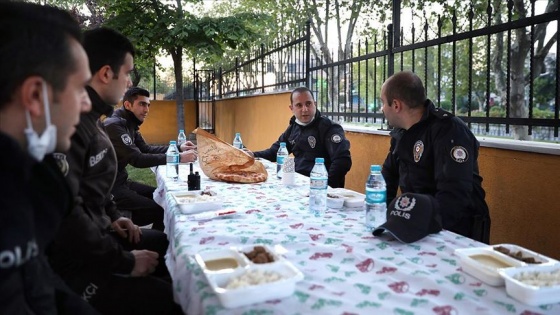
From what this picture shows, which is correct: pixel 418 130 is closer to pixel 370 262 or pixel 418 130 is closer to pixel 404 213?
pixel 404 213

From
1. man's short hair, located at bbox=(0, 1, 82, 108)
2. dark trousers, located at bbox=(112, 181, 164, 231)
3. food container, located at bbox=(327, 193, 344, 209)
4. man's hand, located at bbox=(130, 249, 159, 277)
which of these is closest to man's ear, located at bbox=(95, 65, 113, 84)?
man's hand, located at bbox=(130, 249, 159, 277)

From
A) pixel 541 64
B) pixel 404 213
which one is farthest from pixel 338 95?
pixel 404 213

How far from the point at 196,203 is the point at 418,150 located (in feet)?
4.22

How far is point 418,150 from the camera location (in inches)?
102

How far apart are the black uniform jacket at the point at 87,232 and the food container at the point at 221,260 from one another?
0.53 m

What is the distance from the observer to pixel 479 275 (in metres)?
1.39

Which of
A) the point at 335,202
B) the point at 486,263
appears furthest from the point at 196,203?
the point at 486,263

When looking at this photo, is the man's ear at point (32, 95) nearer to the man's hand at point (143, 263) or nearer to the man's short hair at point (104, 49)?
the man's hand at point (143, 263)

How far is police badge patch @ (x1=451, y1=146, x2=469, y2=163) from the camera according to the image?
2.33 m

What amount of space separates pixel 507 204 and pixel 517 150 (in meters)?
0.38

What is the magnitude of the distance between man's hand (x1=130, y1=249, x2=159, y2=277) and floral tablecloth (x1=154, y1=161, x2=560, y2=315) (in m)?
0.12

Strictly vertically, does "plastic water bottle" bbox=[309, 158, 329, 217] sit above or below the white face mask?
below

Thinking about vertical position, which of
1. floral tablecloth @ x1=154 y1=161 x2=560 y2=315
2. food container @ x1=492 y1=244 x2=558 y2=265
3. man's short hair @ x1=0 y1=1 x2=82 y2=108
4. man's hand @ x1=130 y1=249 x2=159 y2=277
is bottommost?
man's hand @ x1=130 y1=249 x2=159 y2=277

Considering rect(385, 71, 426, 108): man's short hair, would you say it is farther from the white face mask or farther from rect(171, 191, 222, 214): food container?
the white face mask
